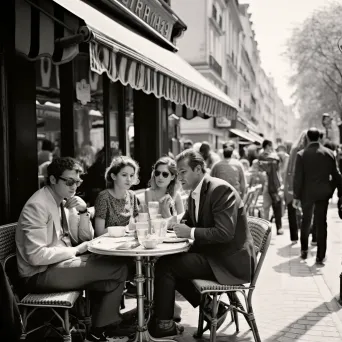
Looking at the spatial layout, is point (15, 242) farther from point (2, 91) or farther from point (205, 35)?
point (205, 35)

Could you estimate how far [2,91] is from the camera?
16.7 ft

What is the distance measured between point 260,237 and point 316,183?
328cm

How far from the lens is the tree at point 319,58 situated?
105 feet

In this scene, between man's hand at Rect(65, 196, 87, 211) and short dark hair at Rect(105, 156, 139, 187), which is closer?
man's hand at Rect(65, 196, 87, 211)

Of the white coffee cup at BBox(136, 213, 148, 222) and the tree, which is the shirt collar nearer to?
the white coffee cup at BBox(136, 213, 148, 222)

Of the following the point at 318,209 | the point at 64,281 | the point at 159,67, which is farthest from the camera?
the point at 318,209

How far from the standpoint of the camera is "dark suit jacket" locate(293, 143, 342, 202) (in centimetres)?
785

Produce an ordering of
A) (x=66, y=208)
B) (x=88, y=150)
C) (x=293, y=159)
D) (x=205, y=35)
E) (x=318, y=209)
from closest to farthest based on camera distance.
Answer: (x=66, y=208) < (x=318, y=209) < (x=293, y=159) < (x=88, y=150) < (x=205, y=35)

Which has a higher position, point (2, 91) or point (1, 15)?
point (1, 15)

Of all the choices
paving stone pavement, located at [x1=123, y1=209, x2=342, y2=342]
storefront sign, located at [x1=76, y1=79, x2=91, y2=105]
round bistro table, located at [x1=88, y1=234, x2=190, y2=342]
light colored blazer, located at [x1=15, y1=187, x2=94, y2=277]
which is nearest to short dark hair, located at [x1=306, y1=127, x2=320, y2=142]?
paving stone pavement, located at [x1=123, y1=209, x2=342, y2=342]

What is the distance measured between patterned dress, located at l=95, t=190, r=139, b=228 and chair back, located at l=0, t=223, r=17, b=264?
114 centimetres

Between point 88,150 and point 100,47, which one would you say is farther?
point 88,150

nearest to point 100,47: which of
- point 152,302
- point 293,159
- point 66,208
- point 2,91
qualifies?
point 2,91

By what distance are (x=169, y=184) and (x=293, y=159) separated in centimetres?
354
